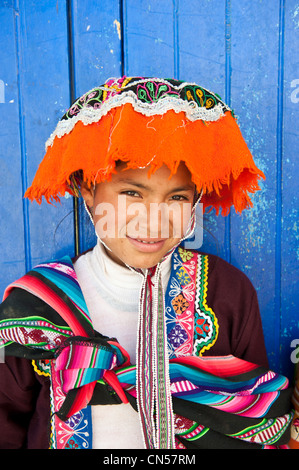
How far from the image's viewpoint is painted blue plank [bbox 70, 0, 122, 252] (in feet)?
4.83

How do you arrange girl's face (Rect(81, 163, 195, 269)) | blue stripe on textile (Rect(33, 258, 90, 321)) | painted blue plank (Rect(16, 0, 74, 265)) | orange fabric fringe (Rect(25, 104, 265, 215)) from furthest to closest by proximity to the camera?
painted blue plank (Rect(16, 0, 74, 265)) < blue stripe on textile (Rect(33, 258, 90, 321)) < girl's face (Rect(81, 163, 195, 269)) < orange fabric fringe (Rect(25, 104, 265, 215))

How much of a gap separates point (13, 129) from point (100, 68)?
395 mm

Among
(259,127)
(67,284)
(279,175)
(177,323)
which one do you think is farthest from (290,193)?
(67,284)

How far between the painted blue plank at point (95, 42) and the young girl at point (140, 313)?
0.47 metres

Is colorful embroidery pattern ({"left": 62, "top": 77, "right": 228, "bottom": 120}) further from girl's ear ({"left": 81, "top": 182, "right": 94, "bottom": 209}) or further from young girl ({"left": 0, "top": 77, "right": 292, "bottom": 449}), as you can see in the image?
girl's ear ({"left": 81, "top": 182, "right": 94, "bottom": 209})

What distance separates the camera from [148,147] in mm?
942

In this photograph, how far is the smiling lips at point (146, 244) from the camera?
3.69 ft

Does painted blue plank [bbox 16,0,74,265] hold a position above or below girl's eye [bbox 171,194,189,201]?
above

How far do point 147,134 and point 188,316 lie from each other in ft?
1.95

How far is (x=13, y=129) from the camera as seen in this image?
59.5 inches

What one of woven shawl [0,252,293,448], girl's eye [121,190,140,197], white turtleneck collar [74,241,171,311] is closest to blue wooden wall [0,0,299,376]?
white turtleneck collar [74,241,171,311]

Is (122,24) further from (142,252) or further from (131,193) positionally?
(142,252)

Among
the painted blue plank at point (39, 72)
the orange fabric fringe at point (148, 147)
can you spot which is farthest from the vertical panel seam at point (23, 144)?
the orange fabric fringe at point (148, 147)

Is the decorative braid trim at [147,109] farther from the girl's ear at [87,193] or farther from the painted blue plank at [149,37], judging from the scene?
the painted blue plank at [149,37]
